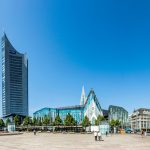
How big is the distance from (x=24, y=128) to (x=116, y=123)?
183 feet

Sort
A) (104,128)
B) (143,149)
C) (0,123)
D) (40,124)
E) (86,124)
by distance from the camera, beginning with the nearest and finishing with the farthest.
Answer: (143,149) → (104,128) → (86,124) → (40,124) → (0,123)

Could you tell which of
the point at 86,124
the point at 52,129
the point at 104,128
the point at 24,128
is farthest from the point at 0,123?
the point at 104,128

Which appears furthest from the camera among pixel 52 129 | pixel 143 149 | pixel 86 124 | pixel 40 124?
pixel 40 124

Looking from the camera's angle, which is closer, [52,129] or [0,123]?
[52,129]

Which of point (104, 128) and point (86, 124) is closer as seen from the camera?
point (104, 128)

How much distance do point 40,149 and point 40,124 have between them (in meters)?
140

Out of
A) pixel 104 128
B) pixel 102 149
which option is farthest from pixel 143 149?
pixel 104 128

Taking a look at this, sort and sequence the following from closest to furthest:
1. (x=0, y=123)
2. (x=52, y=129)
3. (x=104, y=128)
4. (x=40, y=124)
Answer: (x=104, y=128), (x=52, y=129), (x=40, y=124), (x=0, y=123)

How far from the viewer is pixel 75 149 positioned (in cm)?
3338

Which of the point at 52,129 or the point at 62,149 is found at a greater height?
the point at 62,149

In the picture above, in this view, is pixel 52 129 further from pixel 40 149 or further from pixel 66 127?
pixel 40 149

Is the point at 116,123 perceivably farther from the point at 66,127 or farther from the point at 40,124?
the point at 40,124

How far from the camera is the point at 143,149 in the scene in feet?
108

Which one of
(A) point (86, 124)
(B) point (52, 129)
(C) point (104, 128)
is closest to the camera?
(C) point (104, 128)
